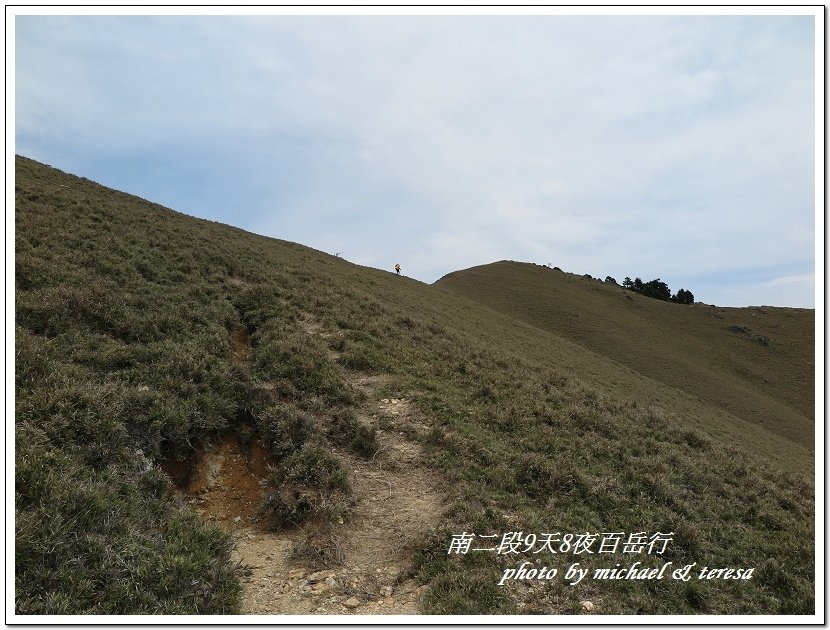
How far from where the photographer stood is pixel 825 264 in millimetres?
6383

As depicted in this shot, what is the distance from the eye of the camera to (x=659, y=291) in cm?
8062

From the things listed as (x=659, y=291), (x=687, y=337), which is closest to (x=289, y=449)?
(x=687, y=337)

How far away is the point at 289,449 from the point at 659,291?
87.1m

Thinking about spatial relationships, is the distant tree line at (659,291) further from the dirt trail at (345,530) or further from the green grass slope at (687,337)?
the dirt trail at (345,530)

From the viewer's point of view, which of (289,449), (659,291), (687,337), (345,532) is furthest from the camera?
(659,291)

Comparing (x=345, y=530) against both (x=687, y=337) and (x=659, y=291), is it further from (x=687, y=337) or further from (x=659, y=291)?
(x=659, y=291)

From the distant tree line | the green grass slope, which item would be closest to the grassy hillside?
the green grass slope

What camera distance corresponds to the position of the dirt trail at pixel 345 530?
5.21 metres

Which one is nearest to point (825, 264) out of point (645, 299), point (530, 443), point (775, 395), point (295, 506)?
point (530, 443)

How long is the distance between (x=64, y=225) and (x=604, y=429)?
17.8 meters

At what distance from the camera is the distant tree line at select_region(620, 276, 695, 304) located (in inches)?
3061

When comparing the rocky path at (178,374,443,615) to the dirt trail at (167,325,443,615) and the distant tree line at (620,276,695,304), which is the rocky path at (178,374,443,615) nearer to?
the dirt trail at (167,325,443,615)

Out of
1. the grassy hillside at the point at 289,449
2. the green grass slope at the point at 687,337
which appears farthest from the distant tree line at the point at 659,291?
the grassy hillside at the point at 289,449

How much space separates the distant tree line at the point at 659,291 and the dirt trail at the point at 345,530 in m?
82.3
